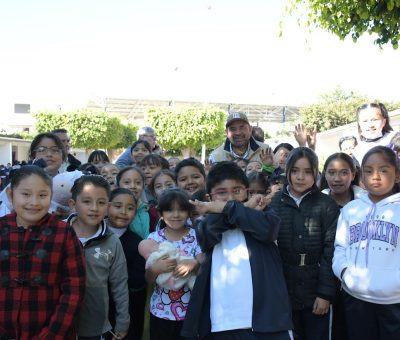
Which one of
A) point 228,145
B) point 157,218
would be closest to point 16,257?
point 157,218

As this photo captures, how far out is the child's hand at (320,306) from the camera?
3178mm

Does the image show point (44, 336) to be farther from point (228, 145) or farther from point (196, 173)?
point (228, 145)

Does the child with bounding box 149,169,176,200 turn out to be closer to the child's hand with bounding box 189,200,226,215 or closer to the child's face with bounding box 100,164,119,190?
the child's face with bounding box 100,164,119,190

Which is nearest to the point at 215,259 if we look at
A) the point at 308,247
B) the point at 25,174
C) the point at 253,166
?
the point at 308,247

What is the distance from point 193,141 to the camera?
118 ft

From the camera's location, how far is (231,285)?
2713mm

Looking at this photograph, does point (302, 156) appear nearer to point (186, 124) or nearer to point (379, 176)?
point (379, 176)

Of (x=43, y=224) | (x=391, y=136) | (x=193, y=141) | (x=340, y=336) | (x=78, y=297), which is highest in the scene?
(x=193, y=141)

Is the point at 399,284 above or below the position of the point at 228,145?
below

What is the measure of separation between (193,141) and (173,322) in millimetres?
33054

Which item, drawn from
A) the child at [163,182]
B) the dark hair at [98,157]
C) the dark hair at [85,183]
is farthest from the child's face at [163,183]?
the dark hair at [98,157]

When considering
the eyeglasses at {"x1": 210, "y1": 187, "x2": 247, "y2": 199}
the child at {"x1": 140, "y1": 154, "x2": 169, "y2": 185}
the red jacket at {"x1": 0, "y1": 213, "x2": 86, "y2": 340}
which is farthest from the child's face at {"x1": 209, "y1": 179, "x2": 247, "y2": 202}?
the child at {"x1": 140, "y1": 154, "x2": 169, "y2": 185}

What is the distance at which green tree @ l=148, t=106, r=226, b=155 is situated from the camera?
115ft

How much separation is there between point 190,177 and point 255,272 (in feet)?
5.85
